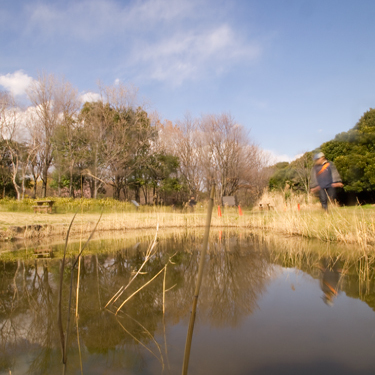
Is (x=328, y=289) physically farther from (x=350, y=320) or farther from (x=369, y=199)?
(x=369, y=199)

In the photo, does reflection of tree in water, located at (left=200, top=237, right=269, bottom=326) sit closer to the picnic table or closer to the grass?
the grass

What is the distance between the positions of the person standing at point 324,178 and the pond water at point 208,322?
2116mm

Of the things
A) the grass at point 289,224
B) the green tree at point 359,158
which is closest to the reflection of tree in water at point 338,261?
the grass at point 289,224

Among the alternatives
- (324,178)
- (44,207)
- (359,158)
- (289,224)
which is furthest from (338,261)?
(359,158)

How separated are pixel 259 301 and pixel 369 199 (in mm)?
19802

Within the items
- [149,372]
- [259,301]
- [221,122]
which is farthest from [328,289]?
[221,122]

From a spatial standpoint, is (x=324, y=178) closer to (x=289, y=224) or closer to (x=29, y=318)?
(x=289, y=224)

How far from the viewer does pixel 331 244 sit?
196 inches

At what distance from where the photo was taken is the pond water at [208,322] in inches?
56.8

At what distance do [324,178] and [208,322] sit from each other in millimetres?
4493

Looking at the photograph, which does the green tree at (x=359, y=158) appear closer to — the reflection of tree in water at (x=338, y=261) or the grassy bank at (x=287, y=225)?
the grassy bank at (x=287, y=225)

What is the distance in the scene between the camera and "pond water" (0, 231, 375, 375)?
1442 mm

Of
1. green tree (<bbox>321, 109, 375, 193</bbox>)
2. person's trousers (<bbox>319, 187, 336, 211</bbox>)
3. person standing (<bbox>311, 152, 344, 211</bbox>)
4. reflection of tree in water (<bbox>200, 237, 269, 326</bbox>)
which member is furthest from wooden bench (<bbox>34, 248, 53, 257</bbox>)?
green tree (<bbox>321, 109, 375, 193</bbox>)

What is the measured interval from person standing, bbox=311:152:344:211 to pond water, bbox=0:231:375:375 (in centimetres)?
212
